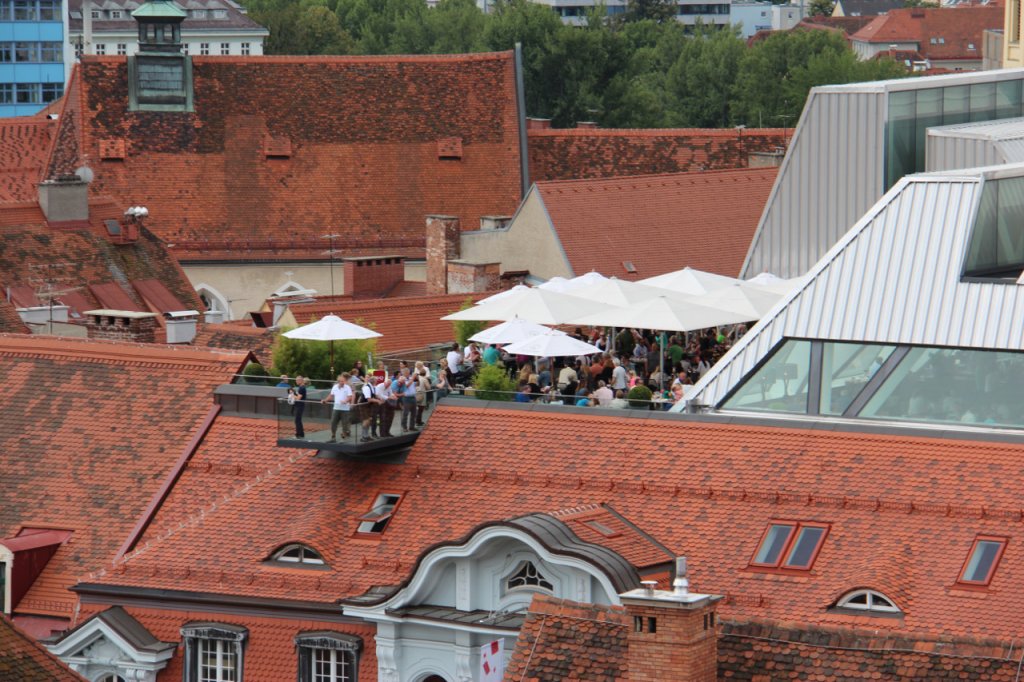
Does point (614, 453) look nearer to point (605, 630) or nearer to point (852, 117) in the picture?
point (605, 630)

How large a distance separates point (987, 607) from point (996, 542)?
140cm

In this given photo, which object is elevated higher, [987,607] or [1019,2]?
[1019,2]

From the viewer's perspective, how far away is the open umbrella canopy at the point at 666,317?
60.1 meters

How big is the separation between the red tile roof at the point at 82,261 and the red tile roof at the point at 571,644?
151 feet

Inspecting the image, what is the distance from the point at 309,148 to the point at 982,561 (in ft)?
209

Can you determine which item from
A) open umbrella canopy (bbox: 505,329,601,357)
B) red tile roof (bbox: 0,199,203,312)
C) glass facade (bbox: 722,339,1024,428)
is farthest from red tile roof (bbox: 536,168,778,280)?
glass facade (bbox: 722,339,1024,428)

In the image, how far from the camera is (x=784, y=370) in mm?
53594

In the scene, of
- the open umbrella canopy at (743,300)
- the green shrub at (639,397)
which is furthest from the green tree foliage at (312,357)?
the green shrub at (639,397)

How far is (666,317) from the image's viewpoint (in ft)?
198

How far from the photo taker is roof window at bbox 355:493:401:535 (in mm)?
52938

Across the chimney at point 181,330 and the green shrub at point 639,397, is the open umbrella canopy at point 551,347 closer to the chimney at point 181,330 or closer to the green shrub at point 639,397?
the green shrub at point 639,397

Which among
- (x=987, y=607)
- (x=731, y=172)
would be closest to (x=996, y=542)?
(x=987, y=607)

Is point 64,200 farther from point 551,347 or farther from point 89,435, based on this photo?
point 551,347

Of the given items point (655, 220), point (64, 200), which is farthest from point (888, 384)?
point (64, 200)
